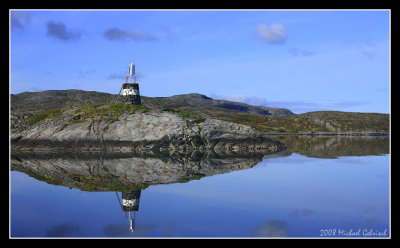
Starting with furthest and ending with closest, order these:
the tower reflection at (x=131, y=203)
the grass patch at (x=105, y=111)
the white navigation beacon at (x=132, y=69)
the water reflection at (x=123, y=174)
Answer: the white navigation beacon at (x=132, y=69)
the grass patch at (x=105, y=111)
the water reflection at (x=123, y=174)
the tower reflection at (x=131, y=203)

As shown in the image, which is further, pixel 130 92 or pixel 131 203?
pixel 130 92

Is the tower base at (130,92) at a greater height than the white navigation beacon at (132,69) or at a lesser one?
lesser

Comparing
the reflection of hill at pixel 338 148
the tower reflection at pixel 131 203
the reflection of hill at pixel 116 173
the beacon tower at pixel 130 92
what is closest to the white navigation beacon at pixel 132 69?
the beacon tower at pixel 130 92

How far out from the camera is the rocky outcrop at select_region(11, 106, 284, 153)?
5769cm

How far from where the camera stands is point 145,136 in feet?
190

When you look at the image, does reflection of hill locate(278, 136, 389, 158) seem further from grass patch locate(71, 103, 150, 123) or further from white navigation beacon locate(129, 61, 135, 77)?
white navigation beacon locate(129, 61, 135, 77)

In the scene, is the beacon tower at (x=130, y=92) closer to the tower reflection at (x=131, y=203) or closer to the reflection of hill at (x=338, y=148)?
the reflection of hill at (x=338, y=148)

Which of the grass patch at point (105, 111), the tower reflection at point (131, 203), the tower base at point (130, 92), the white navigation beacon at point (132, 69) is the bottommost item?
the tower reflection at point (131, 203)

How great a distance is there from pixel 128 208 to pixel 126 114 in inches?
1775

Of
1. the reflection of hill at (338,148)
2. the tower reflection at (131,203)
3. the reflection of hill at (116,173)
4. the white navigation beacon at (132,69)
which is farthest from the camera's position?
the white navigation beacon at (132,69)

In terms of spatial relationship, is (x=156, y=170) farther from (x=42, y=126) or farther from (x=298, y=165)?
(x=42, y=126)

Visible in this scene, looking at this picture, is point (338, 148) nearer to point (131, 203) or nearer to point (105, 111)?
point (105, 111)

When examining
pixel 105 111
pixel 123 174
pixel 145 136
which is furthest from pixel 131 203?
pixel 105 111

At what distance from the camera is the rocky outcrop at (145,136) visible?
5769 centimetres
